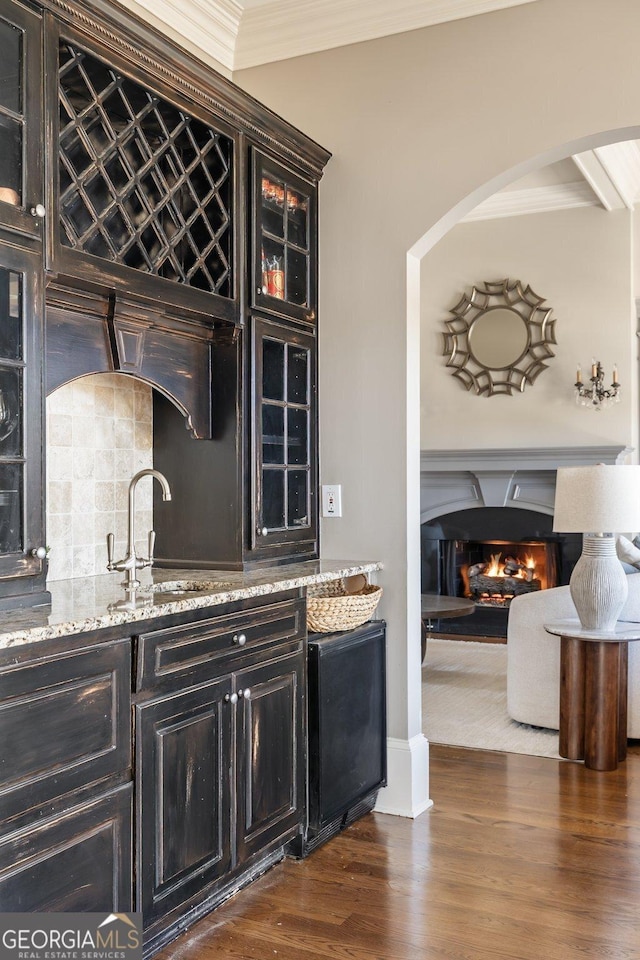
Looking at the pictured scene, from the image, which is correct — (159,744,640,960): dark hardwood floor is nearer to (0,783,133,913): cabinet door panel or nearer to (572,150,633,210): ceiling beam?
(0,783,133,913): cabinet door panel

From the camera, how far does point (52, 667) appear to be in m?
2.01

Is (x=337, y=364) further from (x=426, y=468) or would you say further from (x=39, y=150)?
(x=426, y=468)

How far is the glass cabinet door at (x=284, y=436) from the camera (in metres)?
3.30

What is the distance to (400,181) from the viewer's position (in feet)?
11.8

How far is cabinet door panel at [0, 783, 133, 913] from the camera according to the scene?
190cm

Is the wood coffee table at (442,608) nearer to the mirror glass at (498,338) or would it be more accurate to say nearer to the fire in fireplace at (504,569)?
the fire in fireplace at (504,569)

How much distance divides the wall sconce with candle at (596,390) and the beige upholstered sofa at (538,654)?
224 cm

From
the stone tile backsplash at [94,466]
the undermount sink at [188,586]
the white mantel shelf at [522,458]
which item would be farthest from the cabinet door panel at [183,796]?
the white mantel shelf at [522,458]

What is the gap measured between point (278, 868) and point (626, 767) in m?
1.87

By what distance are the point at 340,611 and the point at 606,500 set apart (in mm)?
1554

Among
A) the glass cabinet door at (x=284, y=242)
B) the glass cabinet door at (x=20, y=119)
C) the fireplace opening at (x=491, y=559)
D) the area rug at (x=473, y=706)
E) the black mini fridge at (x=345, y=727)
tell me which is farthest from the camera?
the fireplace opening at (x=491, y=559)

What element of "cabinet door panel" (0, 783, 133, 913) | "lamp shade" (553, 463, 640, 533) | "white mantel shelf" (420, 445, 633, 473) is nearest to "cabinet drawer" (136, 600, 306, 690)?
"cabinet door panel" (0, 783, 133, 913)

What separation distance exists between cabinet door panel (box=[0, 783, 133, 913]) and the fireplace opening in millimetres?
5275

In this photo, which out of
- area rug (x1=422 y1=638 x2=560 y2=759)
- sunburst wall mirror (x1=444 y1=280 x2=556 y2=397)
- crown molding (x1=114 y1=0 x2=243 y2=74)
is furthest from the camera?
sunburst wall mirror (x1=444 y1=280 x2=556 y2=397)
